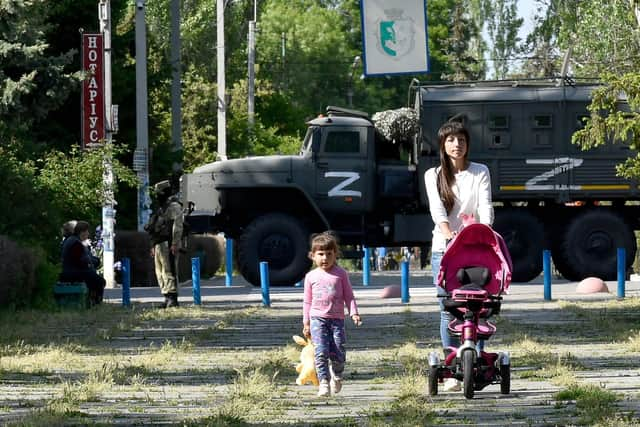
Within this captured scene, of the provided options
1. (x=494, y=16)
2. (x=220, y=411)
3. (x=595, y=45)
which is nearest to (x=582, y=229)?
(x=220, y=411)

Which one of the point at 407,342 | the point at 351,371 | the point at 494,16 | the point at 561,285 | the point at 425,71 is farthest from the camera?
the point at 494,16

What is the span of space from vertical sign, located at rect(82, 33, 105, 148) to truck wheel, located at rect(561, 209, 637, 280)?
9.66m

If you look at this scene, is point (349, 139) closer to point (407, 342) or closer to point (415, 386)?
point (407, 342)

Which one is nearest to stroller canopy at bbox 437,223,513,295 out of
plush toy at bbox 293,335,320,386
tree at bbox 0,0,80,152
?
plush toy at bbox 293,335,320,386

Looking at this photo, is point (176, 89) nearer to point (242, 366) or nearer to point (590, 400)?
point (242, 366)

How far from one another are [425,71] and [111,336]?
743 inches

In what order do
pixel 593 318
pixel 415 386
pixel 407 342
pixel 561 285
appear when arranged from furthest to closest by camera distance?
pixel 561 285, pixel 593 318, pixel 407 342, pixel 415 386

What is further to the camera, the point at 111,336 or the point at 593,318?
the point at 593,318

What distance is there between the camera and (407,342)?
15.8 metres

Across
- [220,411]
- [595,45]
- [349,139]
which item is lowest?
[220,411]

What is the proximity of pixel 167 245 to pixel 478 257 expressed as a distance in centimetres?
1254

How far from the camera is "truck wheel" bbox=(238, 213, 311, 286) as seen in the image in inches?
1118

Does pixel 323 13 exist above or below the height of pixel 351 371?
above

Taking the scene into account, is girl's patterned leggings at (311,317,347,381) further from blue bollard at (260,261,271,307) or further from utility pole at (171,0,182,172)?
utility pole at (171,0,182,172)
